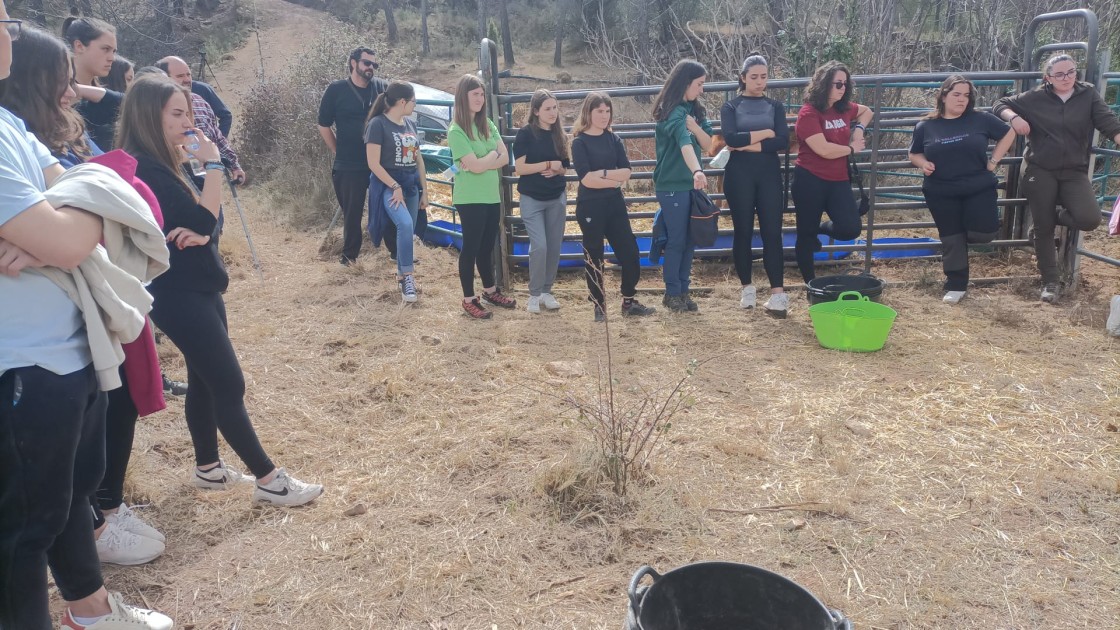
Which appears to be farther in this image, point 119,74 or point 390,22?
point 390,22

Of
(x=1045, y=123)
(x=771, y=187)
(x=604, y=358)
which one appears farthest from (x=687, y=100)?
(x=1045, y=123)

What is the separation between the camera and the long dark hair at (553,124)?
5.61m

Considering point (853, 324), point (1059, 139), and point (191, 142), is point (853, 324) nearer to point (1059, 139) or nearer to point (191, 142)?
point (1059, 139)

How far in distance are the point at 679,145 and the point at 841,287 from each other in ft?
5.00

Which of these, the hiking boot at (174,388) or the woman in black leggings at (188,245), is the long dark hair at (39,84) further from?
the hiking boot at (174,388)

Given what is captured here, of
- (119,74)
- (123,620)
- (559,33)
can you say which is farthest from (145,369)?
(559,33)

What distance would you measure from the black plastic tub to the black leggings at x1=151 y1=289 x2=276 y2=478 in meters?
3.84

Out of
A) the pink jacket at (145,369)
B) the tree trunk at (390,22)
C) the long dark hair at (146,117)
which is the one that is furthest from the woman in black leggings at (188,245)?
the tree trunk at (390,22)

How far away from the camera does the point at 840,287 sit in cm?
553

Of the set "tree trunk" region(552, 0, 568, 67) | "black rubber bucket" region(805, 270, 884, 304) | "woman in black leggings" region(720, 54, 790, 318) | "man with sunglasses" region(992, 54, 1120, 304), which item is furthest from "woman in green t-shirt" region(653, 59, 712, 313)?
"tree trunk" region(552, 0, 568, 67)

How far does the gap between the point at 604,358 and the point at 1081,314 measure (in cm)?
346

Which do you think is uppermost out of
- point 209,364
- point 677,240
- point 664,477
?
point 209,364

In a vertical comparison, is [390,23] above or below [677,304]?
above

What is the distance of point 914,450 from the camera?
12.2 ft
